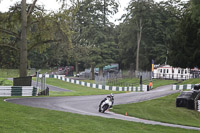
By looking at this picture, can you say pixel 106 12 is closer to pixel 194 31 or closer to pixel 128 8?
pixel 128 8

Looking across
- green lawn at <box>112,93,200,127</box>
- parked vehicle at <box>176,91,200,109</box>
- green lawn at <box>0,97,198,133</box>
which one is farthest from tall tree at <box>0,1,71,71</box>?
green lawn at <box>0,97,198,133</box>

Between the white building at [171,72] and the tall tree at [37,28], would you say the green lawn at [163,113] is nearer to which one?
the tall tree at [37,28]

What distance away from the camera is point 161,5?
2633 inches

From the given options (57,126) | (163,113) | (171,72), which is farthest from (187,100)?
(171,72)

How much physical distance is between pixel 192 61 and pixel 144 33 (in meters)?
41.4

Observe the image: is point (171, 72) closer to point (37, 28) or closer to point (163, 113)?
point (37, 28)

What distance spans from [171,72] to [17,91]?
126 feet

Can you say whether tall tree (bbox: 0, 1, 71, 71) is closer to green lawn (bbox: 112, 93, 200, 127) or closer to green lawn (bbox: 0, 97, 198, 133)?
green lawn (bbox: 112, 93, 200, 127)

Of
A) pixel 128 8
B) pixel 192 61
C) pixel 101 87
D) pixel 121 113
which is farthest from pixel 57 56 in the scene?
pixel 128 8

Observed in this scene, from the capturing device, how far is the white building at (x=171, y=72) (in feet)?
177

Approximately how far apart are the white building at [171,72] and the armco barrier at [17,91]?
34.9 meters

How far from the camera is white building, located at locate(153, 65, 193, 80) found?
54.0m

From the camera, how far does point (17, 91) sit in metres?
24.2

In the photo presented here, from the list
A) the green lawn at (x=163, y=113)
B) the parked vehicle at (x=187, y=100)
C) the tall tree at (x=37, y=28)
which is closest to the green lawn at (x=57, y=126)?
the green lawn at (x=163, y=113)
